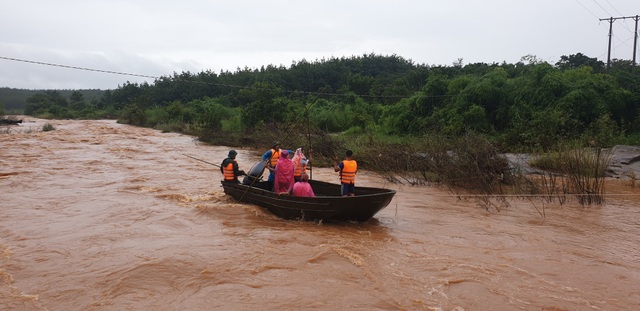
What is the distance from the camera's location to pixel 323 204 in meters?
8.51

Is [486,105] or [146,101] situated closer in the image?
[486,105]

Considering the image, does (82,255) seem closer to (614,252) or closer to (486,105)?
(614,252)

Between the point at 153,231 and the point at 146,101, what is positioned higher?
the point at 146,101

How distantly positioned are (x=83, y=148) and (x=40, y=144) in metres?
2.33

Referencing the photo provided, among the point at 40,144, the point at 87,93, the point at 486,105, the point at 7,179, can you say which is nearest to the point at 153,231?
the point at 7,179

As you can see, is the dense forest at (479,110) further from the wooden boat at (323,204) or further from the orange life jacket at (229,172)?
the wooden boat at (323,204)

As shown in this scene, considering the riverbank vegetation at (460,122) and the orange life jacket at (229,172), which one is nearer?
the orange life jacket at (229,172)

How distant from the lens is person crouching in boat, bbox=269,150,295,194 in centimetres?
950

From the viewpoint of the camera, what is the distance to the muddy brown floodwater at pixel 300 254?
18.8ft

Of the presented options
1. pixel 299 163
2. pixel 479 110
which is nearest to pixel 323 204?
pixel 299 163

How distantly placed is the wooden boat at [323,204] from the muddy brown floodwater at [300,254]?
0.71 ft

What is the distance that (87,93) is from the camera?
10512 centimetres

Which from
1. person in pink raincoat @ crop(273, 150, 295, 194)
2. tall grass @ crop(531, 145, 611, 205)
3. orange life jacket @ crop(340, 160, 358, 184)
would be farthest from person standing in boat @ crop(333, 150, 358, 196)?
tall grass @ crop(531, 145, 611, 205)

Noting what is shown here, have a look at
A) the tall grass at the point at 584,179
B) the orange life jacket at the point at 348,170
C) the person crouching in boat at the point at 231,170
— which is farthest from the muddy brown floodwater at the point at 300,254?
the orange life jacket at the point at 348,170
